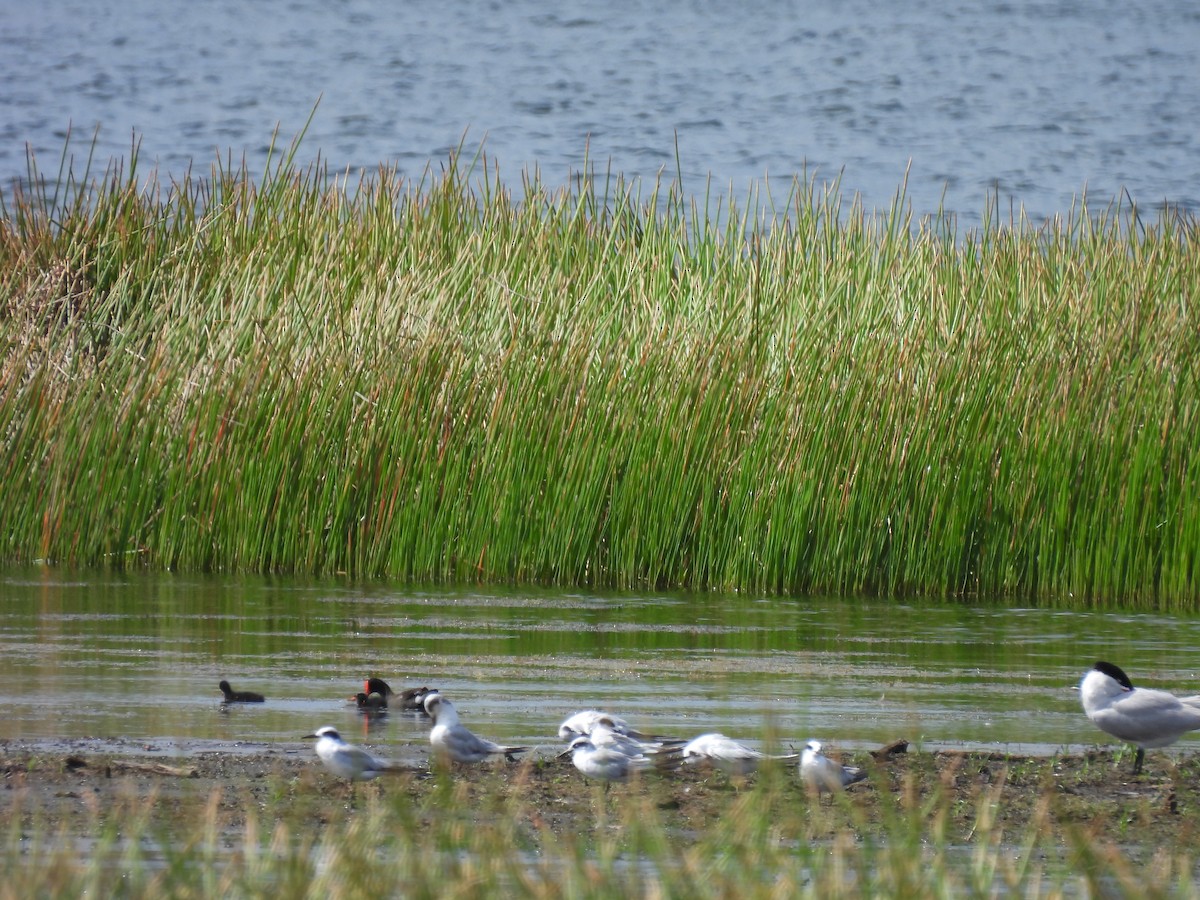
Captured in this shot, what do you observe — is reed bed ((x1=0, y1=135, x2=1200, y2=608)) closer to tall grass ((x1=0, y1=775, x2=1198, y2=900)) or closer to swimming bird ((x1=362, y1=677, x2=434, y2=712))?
swimming bird ((x1=362, y1=677, x2=434, y2=712))

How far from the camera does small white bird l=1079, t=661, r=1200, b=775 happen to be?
372cm

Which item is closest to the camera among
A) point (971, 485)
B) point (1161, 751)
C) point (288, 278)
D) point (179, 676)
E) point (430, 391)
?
point (1161, 751)

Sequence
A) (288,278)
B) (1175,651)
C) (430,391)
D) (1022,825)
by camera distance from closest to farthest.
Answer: (1022,825), (1175,651), (430,391), (288,278)

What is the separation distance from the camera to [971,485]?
708 centimetres

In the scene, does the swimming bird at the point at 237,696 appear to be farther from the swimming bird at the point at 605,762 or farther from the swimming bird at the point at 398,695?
the swimming bird at the point at 605,762

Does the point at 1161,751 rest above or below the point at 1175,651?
above

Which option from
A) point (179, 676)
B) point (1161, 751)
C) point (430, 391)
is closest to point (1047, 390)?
point (430, 391)

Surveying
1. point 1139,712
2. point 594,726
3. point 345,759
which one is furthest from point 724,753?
point 1139,712

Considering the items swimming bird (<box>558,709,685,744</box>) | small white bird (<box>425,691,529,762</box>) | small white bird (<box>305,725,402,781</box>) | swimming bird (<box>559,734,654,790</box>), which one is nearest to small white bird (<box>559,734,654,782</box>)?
swimming bird (<box>559,734,654,790</box>)

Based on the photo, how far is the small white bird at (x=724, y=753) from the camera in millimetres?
3525

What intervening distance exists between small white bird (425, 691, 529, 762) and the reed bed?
3.41 metres

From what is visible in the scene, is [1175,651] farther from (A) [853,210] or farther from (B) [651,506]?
(A) [853,210]

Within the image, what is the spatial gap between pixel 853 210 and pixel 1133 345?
3.01 metres

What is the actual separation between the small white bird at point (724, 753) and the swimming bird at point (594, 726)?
0.41ft
